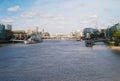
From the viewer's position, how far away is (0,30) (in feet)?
561

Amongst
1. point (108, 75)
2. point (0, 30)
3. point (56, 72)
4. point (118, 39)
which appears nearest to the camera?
point (108, 75)

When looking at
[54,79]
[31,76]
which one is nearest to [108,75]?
[54,79]

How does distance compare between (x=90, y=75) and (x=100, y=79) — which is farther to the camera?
(x=90, y=75)

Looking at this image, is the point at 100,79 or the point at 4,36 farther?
the point at 4,36

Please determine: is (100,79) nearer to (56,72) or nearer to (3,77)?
(56,72)

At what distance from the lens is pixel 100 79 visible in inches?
1147

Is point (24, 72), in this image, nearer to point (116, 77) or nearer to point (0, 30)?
point (116, 77)

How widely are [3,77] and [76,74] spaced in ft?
25.1

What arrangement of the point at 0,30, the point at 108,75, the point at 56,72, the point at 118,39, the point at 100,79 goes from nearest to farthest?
the point at 100,79 → the point at 108,75 → the point at 56,72 → the point at 118,39 → the point at 0,30

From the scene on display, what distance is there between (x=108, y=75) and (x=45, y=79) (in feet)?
21.7

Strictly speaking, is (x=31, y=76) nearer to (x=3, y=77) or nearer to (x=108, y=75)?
(x=3, y=77)

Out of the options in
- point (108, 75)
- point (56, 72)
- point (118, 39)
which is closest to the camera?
point (108, 75)

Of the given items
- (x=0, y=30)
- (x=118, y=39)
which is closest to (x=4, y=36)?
(x=0, y=30)

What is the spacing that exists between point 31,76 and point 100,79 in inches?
282
